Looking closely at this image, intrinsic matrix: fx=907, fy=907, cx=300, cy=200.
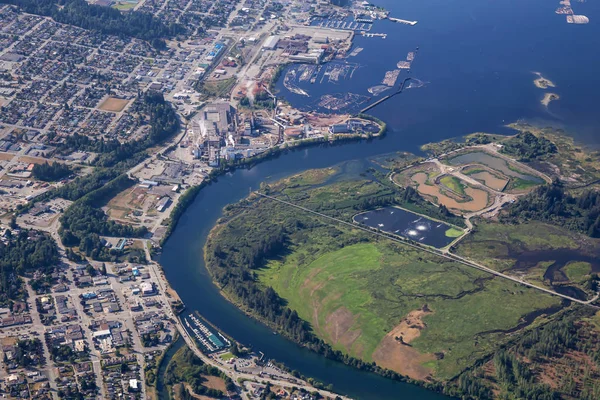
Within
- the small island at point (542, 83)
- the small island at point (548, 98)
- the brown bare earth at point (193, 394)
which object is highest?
the small island at point (542, 83)

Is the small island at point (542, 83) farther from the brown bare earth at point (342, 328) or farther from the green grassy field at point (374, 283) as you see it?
the brown bare earth at point (342, 328)

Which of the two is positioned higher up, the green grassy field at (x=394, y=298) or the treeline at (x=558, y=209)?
the treeline at (x=558, y=209)

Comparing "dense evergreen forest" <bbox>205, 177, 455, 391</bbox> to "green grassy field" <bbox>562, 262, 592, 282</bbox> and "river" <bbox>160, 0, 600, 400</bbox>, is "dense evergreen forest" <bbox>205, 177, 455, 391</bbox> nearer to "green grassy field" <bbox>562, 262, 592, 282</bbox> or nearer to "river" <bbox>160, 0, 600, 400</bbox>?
"river" <bbox>160, 0, 600, 400</bbox>

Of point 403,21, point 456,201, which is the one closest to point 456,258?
point 456,201

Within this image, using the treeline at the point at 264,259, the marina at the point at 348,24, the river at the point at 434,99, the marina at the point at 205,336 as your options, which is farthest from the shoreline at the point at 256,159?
the marina at the point at 348,24

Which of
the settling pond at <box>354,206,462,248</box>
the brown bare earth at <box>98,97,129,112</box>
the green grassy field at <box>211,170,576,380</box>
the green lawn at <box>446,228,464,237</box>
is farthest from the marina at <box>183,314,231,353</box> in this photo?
the brown bare earth at <box>98,97,129,112</box>

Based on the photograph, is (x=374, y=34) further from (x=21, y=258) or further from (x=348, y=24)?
Result: (x=21, y=258)

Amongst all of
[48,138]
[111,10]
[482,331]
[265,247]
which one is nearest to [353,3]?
[111,10]

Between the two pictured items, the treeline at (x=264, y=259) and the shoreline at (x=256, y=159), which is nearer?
the treeline at (x=264, y=259)
